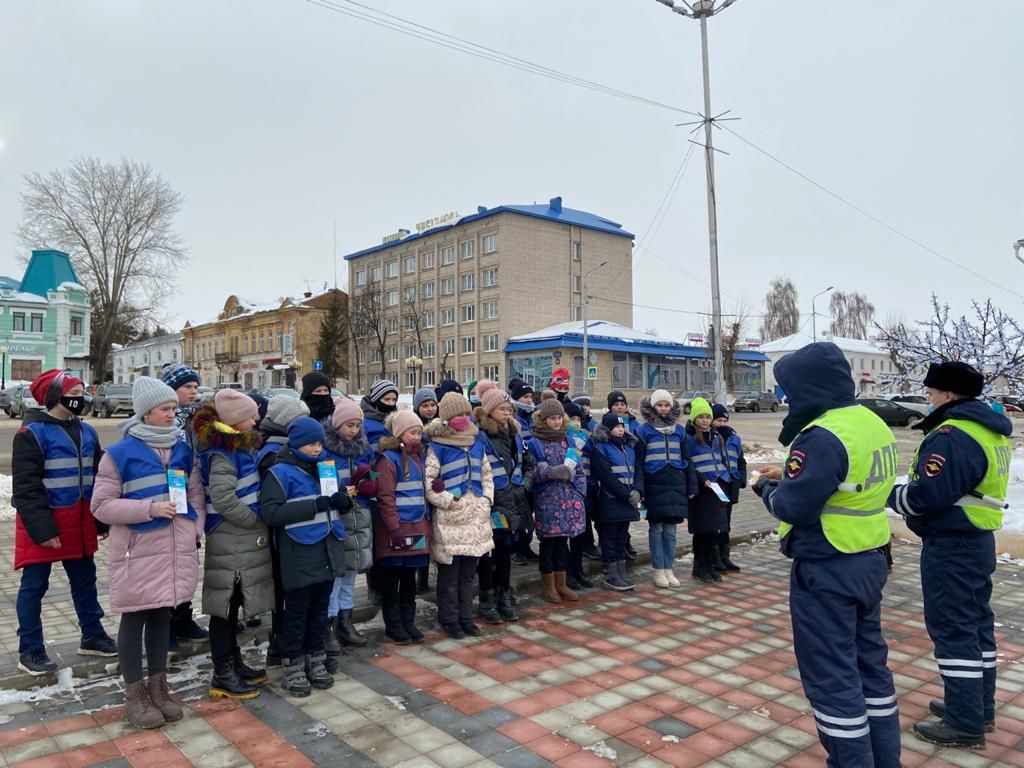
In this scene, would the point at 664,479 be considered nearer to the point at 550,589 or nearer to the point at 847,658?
the point at 550,589

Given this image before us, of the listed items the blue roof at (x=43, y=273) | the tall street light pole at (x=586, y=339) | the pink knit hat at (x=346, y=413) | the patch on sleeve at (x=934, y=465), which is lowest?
the patch on sleeve at (x=934, y=465)

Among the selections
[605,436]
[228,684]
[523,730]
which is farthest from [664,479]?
[228,684]

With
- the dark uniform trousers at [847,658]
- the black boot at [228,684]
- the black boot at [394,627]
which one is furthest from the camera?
the black boot at [394,627]

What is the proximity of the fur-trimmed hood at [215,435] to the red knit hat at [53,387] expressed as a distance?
1.02 m

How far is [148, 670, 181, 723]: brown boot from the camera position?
3.68m

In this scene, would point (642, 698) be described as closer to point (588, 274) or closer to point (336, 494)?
point (336, 494)

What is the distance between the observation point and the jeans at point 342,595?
4.82m

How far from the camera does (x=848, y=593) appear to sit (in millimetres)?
2871

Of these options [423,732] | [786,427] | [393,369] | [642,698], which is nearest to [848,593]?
[786,427]

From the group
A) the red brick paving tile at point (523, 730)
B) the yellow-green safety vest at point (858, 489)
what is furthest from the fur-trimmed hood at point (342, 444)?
the yellow-green safety vest at point (858, 489)

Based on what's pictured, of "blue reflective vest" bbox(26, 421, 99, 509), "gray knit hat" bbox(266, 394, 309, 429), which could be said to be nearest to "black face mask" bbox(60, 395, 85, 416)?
"blue reflective vest" bbox(26, 421, 99, 509)

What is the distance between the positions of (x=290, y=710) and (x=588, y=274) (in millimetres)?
51542

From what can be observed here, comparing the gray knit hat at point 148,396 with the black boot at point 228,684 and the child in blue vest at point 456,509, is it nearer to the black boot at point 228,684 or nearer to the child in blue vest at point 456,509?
the black boot at point 228,684

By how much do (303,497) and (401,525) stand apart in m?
0.98
